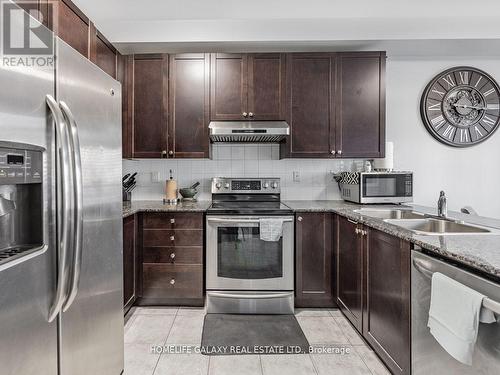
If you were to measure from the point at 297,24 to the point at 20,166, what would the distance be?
2.62 m

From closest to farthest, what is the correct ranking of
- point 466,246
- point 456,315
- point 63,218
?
point 63,218, point 456,315, point 466,246

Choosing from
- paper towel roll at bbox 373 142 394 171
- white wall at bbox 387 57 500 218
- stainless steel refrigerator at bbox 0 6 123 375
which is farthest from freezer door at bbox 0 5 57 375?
white wall at bbox 387 57 500 218

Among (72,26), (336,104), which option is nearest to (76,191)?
(72,26)

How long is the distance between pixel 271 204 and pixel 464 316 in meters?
2.04

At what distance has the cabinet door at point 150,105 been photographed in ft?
9.48

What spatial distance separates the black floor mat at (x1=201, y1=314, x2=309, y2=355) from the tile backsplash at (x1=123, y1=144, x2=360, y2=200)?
128cm

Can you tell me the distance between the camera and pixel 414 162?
3264mm

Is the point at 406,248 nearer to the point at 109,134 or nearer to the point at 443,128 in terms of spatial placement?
the point at 109,134

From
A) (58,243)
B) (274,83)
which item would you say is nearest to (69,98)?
(58,243)

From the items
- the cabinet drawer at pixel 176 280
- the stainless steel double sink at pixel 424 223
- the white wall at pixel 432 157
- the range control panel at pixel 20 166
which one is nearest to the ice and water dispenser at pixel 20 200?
the range control panel at pixel 20 166

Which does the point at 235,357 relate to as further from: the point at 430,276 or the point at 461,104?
the point at 461,104

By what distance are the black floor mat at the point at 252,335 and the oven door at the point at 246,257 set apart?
0.80 feet

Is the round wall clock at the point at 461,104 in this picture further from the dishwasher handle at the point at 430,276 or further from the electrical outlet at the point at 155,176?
the electrical outlet at the point at 155,176

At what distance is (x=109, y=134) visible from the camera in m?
1.39
